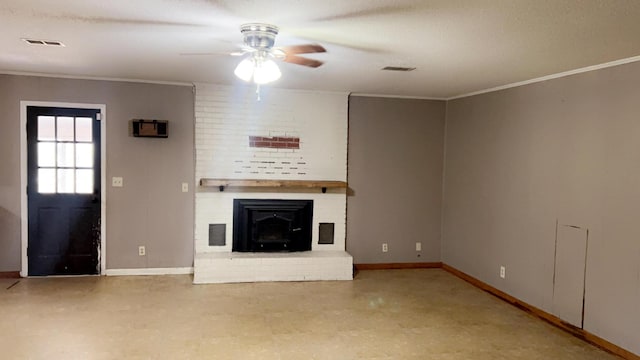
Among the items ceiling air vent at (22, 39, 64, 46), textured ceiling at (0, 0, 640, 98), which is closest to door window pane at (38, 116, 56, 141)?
textured ceiling at (0, 0, 640, 98)

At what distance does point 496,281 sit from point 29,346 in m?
4.44

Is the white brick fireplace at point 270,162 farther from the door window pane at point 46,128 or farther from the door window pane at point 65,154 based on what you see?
the door window pane at point 46,128

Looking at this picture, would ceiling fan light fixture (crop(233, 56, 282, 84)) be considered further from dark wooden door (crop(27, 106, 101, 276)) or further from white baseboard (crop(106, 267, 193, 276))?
white baseboard (crop(106, 267, 193, 276))

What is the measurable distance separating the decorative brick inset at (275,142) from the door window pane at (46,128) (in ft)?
7.28

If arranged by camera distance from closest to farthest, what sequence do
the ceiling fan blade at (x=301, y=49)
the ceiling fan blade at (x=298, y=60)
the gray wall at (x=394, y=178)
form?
the ceiling fan blade at (x=301, y=49), the ceiling fan blade at (x=298, y=60), the gray wall at (x=394, y=178)

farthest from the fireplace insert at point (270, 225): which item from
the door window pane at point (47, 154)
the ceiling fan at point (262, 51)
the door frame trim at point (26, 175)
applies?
the ceiling fan at point (262, 51)

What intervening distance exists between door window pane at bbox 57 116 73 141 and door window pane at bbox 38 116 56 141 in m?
0.06

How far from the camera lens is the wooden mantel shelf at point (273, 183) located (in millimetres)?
5348

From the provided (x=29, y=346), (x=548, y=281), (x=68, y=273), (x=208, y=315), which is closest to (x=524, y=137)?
(x=548, y=281)

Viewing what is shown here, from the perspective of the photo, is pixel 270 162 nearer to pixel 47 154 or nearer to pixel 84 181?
pixel 84 181

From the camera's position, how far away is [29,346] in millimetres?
3424

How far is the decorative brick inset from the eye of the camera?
5.57 m

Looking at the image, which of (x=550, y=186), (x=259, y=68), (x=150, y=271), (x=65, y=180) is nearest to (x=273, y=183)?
(x=150, y=271)

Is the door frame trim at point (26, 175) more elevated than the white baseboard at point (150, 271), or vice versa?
the door frame trim at point (26, 175)
